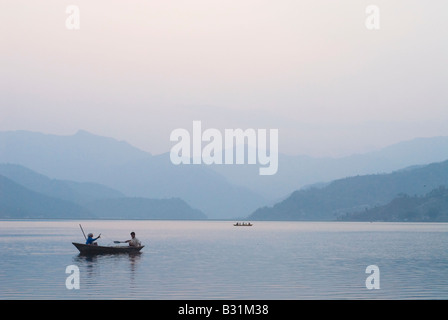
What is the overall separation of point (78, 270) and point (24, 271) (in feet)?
13.4

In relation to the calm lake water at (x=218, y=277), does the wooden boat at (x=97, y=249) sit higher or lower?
higher

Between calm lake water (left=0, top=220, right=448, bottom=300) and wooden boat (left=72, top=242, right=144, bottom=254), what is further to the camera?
wooden boat (left=72, top=242, right=144, bottom=254)

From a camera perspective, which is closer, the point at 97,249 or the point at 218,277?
the point at 218,277

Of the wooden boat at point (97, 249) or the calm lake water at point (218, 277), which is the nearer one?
the calm lake water at point (218, 277)

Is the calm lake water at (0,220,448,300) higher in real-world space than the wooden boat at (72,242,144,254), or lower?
lower

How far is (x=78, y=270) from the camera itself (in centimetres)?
4734

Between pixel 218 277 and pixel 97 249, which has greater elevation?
pixel 97 249

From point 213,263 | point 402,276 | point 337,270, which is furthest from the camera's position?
point 213,263
